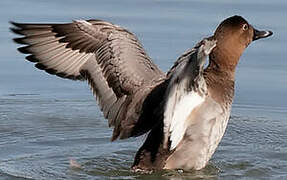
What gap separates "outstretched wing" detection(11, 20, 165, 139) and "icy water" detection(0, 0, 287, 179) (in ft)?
1.82

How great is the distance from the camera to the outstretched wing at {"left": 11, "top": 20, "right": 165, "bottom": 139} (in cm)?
802

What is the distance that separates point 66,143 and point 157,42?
8.93 feet

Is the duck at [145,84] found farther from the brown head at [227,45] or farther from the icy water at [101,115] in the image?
the icy water at [101,115]

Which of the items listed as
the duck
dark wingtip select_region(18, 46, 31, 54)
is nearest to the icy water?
the duck

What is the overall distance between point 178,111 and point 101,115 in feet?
8.61

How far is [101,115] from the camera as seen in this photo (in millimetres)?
9859

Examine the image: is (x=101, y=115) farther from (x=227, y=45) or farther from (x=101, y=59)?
(x=227, y=45)

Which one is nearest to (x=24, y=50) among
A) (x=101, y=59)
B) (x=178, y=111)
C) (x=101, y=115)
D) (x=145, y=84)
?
(x=101, y=59)

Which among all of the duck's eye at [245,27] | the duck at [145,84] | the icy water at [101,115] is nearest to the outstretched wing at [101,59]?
the duck at [145,84]

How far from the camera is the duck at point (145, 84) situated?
303 inches

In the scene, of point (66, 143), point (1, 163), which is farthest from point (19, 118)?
point (1, 163)

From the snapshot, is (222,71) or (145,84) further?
(222,71)

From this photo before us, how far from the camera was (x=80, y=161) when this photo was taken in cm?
840

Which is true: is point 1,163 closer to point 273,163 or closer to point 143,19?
point 273,163
